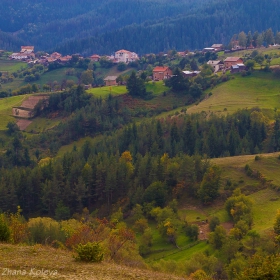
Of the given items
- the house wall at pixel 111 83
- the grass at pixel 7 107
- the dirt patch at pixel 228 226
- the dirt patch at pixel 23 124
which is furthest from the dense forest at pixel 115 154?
the house wall at pixel 111 83

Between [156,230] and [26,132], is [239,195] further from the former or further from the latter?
[26,132]

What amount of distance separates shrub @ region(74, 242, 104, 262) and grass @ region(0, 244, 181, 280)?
0.36 m

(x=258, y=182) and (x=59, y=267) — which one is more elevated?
(x=59, y=267)

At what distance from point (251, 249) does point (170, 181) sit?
22.0 metres

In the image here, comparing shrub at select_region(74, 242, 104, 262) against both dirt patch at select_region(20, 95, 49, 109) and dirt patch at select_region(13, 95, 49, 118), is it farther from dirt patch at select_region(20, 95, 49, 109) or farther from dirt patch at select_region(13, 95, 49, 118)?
dirt patch at select_region(20, 95, 49, 109)

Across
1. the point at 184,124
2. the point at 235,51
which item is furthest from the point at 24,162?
the point at 235,51

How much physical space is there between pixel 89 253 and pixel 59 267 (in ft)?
6.24

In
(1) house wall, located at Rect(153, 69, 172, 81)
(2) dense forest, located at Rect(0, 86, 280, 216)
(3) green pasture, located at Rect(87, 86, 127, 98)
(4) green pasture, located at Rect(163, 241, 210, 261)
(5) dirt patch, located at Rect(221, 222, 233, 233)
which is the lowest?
(4) green pasture, located at Rect(163, 241, 210, 261)

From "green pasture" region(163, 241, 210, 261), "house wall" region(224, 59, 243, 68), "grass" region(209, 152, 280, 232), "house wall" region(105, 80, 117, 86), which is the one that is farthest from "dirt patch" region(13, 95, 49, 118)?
"green pasture" region(163, 241, 210, 261)

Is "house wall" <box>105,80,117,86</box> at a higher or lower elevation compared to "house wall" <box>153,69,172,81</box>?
lower

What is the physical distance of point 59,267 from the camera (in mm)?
20656

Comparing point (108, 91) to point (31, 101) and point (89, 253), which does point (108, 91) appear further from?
point (89, 253)

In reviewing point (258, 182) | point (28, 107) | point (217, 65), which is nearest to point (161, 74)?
point (217, 65)

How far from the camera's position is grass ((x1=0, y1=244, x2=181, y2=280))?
65.3ft
